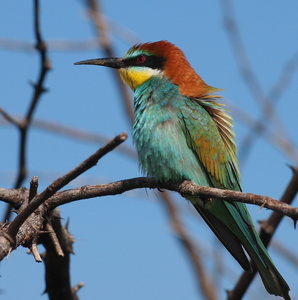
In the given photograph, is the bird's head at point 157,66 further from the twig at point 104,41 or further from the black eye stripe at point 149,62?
the twig at point 104,41

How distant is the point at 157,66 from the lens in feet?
12.5

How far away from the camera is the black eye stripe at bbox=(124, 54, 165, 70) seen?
3797 millimetres

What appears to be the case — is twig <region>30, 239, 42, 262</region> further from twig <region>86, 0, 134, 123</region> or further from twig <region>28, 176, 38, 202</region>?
twig <region>86, 0, 134, 123</region>

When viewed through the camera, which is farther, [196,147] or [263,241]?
[196,147]

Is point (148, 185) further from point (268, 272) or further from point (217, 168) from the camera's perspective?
point (268, 272)

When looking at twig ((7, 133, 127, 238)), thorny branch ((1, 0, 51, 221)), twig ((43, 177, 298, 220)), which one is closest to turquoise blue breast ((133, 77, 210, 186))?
twig ((43, 177, 298, 220))

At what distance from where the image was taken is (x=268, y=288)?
9.56 feet

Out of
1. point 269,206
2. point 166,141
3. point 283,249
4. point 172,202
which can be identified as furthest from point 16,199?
point 172,202

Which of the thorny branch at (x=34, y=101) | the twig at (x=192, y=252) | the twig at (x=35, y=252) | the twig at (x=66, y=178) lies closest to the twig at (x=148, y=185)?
the twig at (x=35, y=252)

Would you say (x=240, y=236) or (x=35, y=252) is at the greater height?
(x=240, y=236)

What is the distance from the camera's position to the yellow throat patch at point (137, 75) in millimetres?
3746

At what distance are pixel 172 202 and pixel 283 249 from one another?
60.1 inches

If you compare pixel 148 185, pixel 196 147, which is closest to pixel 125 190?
pixel 148 185

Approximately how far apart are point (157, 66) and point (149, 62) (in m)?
0.08
